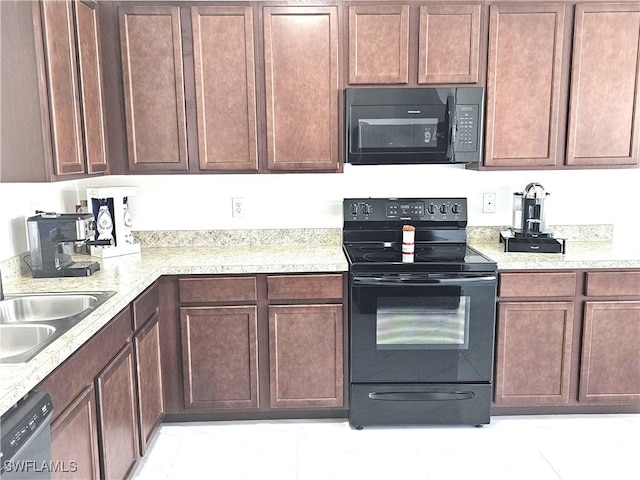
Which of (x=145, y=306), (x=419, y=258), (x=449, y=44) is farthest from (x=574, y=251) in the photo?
(x=145, y=306)

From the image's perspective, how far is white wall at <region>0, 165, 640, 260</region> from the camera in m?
3.16

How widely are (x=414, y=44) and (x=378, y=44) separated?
18 centimetres

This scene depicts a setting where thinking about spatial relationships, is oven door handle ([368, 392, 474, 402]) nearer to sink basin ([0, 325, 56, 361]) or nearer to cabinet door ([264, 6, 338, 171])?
cabinet door ([264, 6, 338, 171])

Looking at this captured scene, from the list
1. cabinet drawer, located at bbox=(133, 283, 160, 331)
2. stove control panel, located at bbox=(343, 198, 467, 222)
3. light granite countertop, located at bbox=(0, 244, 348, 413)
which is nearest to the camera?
light granite countertop, located at bbox=(0, 244, 348, 413)

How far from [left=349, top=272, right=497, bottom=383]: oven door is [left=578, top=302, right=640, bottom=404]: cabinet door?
0.49 meters

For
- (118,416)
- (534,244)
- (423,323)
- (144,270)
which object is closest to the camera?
(118,416)

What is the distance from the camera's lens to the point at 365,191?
3197 millimetres

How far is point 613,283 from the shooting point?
2.68 m

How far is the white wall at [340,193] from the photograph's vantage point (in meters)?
3.16

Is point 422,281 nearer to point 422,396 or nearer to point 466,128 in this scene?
point 422,396

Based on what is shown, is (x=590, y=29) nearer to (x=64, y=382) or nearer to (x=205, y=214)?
(x=205, y=214)

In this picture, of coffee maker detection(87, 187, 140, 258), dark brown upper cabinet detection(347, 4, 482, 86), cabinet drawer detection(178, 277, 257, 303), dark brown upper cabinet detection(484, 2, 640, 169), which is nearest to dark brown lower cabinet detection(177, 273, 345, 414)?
cabinet drawer detection(178, 277, 257, 303)

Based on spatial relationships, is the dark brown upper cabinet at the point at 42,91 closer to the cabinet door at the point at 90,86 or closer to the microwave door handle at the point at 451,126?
the cabinet door at the point at 90,86

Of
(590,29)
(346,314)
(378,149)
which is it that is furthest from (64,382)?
(590,29)
